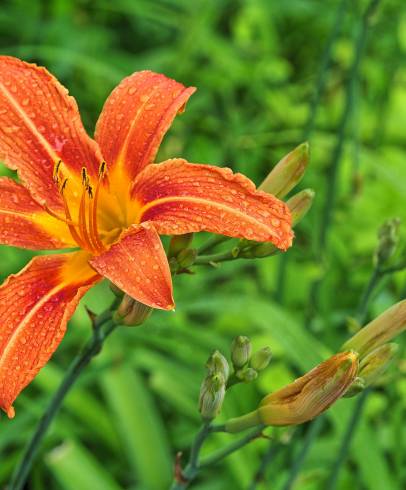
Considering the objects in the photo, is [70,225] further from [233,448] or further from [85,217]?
[233,448]

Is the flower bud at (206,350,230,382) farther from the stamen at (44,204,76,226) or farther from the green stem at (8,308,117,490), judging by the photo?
the stamen at (44,204,76,226)

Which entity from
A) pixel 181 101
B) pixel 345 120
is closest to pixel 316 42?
pixel 345 120

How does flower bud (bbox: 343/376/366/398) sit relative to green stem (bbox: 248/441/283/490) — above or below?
above

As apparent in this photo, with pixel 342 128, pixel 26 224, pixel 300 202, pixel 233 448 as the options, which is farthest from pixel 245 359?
pixel 342 128

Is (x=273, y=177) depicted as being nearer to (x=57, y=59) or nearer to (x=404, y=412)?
(x=404, y=412)

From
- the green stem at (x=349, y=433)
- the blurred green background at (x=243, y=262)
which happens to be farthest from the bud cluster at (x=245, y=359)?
the blurred green background at (x=243, y=262)

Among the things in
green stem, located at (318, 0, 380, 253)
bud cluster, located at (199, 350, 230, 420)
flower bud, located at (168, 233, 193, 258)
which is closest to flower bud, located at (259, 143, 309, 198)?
flower bud, located at (168, 233, 193, 258)
